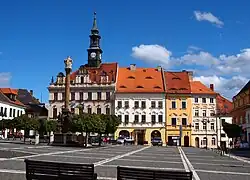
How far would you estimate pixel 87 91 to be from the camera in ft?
230

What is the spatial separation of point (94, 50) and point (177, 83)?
19.4 metres

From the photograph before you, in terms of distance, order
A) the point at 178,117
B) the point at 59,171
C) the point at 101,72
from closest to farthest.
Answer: the point at 59,171 → the point at 178,117 → the point at 101,72

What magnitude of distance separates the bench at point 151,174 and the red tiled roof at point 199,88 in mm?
62172

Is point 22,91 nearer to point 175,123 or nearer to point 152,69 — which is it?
point 152,69

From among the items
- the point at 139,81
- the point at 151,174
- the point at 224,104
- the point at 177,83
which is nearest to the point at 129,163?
the point at 151,174

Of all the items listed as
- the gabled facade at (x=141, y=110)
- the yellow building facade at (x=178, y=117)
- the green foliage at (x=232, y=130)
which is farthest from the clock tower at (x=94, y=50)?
the green foliage at (x=232, y=130)

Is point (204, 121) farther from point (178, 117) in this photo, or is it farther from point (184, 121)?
point (178, 117)

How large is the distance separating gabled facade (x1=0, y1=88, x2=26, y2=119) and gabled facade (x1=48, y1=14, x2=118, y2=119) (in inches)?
337

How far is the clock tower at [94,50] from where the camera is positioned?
76.4 metres

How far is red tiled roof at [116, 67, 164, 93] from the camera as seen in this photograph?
70062 mm

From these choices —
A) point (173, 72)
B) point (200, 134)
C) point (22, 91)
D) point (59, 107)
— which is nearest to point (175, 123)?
point (200, 134)

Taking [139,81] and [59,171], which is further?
[139,81]

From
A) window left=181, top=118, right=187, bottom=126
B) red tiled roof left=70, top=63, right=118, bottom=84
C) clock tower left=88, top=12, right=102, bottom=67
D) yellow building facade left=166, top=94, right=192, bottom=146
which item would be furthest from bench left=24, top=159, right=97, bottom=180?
clock tower left=88, top=12, right=102, bottom=67

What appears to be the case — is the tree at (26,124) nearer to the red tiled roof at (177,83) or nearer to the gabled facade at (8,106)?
the gabled facade at (8,106)
